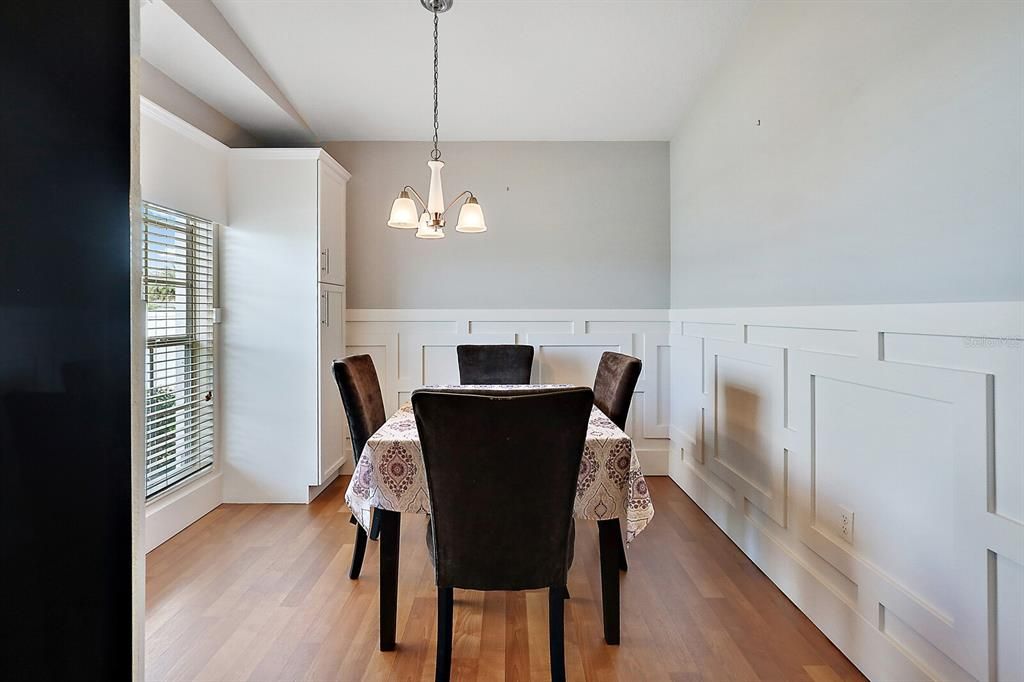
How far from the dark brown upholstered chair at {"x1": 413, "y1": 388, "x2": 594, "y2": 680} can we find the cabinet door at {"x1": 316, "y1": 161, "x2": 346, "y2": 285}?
2.09 meters

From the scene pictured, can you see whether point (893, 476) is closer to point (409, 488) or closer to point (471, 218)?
point (409, 488)

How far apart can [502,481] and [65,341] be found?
109 cm

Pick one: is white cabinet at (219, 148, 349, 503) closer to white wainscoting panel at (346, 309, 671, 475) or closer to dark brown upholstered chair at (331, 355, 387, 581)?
white wainscoting panel at (346, 309, 671, 475)

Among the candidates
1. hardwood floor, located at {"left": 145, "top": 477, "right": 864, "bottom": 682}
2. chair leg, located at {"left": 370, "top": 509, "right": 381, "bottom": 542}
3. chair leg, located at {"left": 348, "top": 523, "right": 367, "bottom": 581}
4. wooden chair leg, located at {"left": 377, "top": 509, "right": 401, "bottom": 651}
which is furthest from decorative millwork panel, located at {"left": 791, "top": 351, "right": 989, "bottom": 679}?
chair leg, located at {"left": 348, "top": 523, "right": 367, "bottom": 581}

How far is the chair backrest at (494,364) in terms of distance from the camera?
3148 mm

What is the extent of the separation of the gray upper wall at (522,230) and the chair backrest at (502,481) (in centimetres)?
234

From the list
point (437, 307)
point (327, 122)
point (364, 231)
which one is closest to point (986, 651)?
point (437, 307)

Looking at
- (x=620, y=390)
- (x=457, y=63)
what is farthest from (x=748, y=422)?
(x=457, y=63)

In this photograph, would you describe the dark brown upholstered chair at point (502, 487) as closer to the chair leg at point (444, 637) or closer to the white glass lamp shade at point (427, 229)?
the chair leg at point (444, 637)

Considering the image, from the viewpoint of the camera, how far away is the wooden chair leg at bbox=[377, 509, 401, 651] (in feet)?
5.40

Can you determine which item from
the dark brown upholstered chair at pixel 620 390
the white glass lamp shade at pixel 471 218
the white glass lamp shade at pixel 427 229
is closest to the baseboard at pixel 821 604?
the dark brown upholstered chair at pixel 620 390

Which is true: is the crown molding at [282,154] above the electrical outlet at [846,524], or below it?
above

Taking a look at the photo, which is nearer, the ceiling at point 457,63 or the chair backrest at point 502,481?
the chair backrest at point 502,481

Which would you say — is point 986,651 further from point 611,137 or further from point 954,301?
point 611,137
